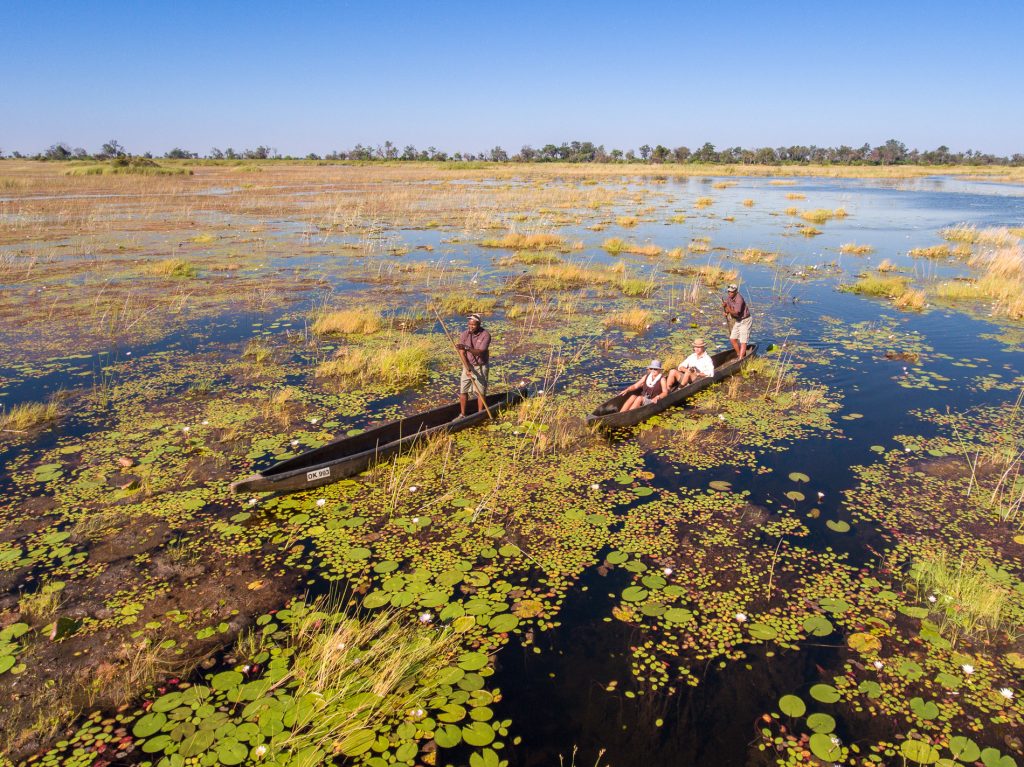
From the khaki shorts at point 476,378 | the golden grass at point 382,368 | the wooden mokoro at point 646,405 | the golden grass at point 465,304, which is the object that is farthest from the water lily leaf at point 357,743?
the golden grass at point 465,304

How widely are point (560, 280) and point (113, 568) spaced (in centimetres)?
1790

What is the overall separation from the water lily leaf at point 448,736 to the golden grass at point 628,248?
25.6m

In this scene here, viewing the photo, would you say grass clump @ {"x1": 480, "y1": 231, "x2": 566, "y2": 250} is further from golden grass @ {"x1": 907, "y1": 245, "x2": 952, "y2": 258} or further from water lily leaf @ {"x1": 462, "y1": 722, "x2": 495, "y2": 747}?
water lily leaf @ {"x1": 462, "y1": 722, "x2": 495, "y2": 747}

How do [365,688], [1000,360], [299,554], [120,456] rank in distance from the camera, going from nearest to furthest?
[365,688], [299,554], [120,456], [1000,360]

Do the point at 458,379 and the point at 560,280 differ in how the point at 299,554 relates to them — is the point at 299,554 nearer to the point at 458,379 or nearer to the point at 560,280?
the point at 458,379

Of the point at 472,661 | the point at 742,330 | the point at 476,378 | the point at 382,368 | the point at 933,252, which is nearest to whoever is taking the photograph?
the point at 472,661

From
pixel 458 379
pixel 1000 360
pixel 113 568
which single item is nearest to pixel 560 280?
pixel 458 379

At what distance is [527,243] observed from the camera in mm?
29141

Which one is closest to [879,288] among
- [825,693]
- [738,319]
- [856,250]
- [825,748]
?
[856,250]

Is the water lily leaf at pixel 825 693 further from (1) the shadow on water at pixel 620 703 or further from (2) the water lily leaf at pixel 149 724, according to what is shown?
(2) the water lily leaf at pixel 149 724

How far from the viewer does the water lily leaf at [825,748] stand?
15.1 ft

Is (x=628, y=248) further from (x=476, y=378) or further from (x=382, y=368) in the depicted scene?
(x=476, y=378)

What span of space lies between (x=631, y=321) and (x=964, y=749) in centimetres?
1311

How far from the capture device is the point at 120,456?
9125 millimetres
